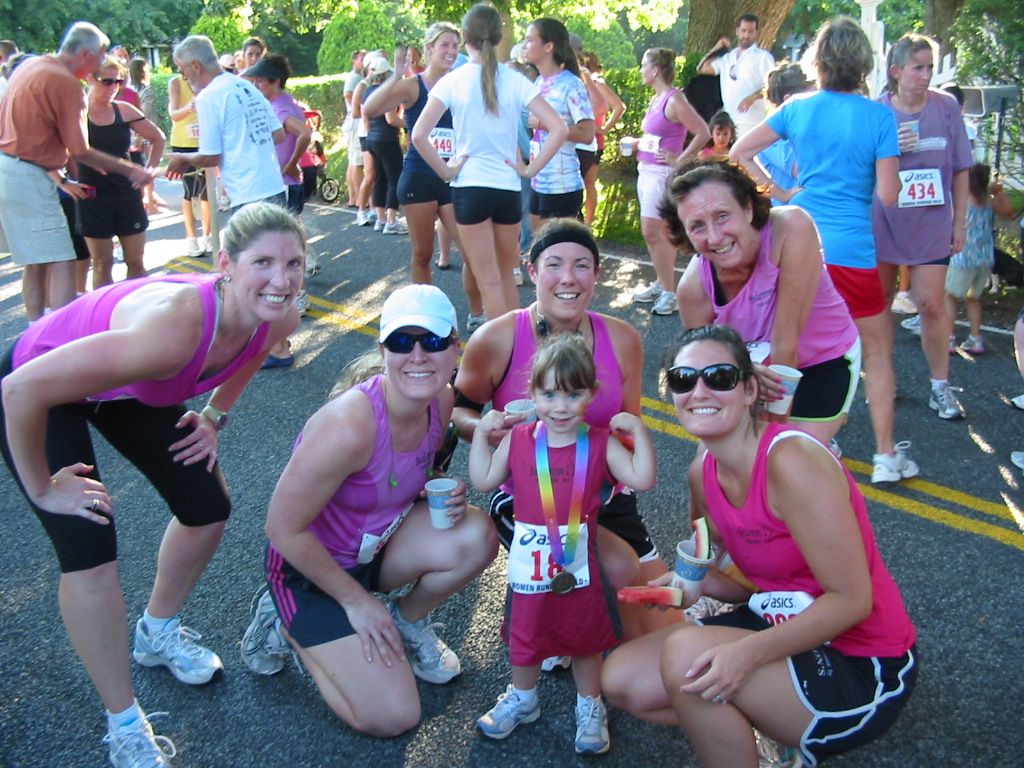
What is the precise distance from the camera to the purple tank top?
2865 mm

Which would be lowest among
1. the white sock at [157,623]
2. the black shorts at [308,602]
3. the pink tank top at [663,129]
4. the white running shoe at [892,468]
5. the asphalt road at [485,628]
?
the asphalt road at [485,628]

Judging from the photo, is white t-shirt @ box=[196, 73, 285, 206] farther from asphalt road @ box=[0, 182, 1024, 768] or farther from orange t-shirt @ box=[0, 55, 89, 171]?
asphalt road @ box=[0, 182, 1024, 768]

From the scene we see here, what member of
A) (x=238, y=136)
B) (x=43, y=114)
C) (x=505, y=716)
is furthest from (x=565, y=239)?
(x=43, y=114)

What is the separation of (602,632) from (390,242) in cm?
805

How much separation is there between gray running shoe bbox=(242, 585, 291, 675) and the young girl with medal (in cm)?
76

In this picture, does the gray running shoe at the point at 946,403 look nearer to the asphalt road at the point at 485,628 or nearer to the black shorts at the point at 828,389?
the asphalt road at the point at 485,628

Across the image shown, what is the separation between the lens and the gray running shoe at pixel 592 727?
2668 millimetres

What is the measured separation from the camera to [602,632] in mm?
2709

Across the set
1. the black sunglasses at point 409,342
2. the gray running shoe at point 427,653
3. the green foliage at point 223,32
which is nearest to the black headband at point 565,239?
the black sunglasses at point 409,342

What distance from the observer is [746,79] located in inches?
373

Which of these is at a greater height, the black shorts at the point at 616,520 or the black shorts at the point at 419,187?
the black shorts at the point at 419,187

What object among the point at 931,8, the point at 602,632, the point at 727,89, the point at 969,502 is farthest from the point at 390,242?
the point at 931,8

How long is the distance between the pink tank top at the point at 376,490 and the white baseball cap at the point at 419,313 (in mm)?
224

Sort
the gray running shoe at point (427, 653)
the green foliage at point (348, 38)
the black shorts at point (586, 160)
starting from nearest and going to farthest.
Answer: the gray running shoe at point (427, 653), the black shorts at point (586, 160), the green foliage at point (348, 38)
